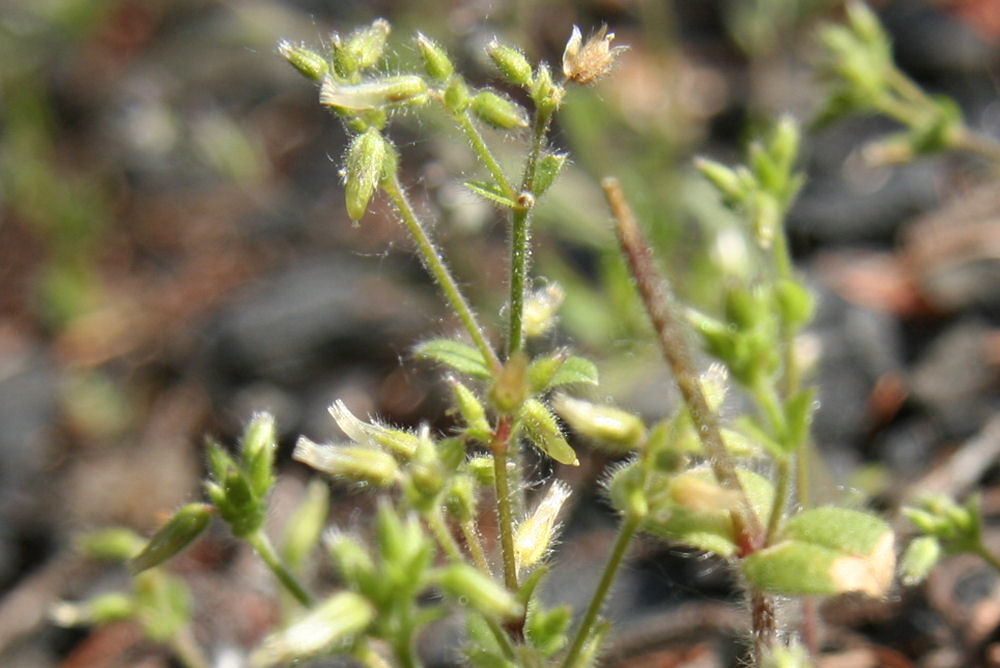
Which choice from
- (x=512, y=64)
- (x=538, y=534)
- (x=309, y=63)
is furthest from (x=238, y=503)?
(x=512, y=64)

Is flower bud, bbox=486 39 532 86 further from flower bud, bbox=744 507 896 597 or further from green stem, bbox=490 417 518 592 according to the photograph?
flower bud, bbox=744 507 896 597

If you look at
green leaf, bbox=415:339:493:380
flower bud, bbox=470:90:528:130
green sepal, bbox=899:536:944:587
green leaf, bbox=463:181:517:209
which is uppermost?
flower bud, bbox=470:90:528:130

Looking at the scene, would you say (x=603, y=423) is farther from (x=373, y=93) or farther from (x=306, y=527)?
(x=306, y=527)

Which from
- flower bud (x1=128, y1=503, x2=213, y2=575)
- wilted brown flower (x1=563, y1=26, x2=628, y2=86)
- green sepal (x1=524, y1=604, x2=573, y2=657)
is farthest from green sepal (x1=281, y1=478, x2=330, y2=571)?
wilted brown flower (x1=563, y1=26, x2=628, y2=86)

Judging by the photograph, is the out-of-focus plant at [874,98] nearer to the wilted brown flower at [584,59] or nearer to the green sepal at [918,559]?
the green sepal at [918,559]

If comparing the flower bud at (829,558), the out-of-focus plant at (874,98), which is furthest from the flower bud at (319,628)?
the out-of-focus plant at (874,98)

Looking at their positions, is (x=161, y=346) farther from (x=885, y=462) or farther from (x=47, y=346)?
(x=885, y=462)

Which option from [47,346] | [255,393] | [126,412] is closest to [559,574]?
[255,393]
